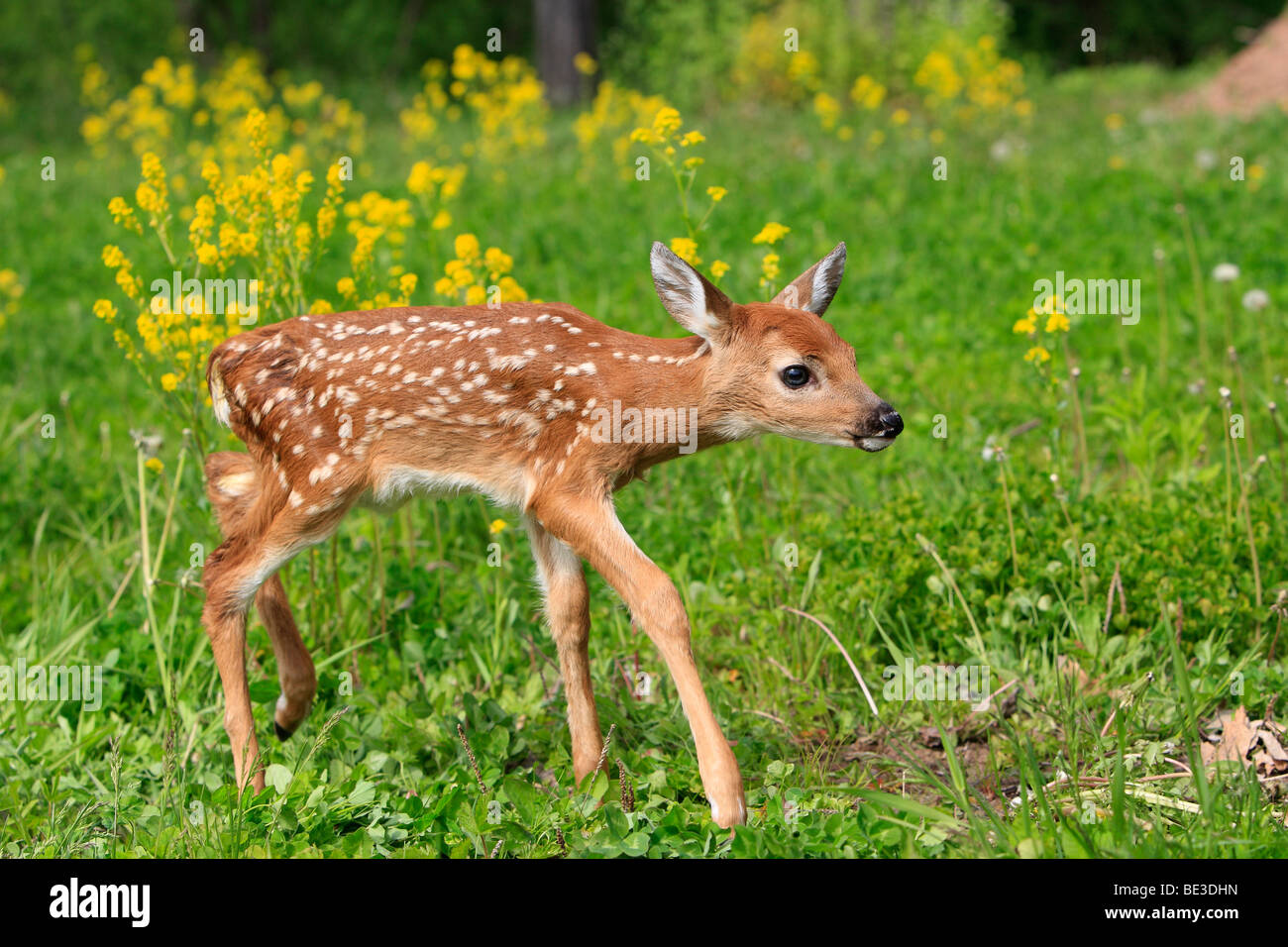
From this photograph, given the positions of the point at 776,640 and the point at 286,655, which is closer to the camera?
the point at 286,655

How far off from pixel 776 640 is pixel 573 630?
97 cm

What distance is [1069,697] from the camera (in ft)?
13.3

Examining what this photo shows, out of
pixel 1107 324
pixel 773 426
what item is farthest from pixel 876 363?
pixel 773 426

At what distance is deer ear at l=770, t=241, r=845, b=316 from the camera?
11.8 feet

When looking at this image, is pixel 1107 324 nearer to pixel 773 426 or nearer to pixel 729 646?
pixel 729 646

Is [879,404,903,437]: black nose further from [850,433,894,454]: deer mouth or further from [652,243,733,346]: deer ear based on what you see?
[652,243,733,346]: deer ear

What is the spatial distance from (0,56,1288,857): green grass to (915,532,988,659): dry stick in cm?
3

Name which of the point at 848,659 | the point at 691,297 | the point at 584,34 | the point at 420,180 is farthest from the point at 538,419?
the point at 584,34

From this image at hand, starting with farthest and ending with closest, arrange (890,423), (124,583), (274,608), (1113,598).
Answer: (124,583) < (1113,598) < (274,608) < (890,423)

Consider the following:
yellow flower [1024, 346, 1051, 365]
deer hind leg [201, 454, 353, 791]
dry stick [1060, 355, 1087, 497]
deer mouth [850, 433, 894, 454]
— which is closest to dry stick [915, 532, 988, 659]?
yellow flower [1024, 346, 1051, 365]

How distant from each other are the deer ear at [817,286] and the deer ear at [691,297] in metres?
0.27

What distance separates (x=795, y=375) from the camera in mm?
3387

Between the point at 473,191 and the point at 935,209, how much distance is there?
413 cm

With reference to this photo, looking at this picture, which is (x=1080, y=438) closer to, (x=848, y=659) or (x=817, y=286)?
(x=848, y=659)
